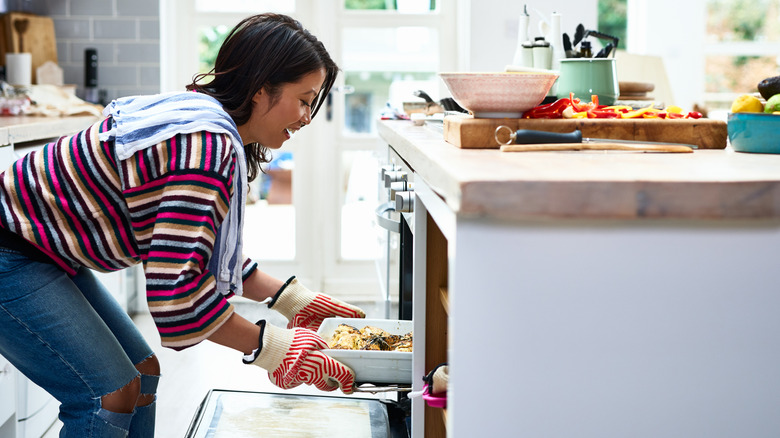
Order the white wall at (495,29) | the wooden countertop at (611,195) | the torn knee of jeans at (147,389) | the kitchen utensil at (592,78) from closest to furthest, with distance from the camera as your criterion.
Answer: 1. the wooden countertop at (611,195)
2. the torn knee of jeans at (147,389)
3. the kitchen utensil at (592,78)
4. the white wall at (495,29)

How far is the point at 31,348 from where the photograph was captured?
1254 mm

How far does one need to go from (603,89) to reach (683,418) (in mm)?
1300

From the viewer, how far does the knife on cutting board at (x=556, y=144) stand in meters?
1.14

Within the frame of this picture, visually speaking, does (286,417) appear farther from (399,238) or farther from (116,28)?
(116,28)

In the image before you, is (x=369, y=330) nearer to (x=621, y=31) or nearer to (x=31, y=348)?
(x=31, y=348)

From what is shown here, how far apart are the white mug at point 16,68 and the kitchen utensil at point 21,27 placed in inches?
5.0

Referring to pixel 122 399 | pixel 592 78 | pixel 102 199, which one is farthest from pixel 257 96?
pixel 592 78

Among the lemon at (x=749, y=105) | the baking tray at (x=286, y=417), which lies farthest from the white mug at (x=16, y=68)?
the lemon at (x=749, y=105)

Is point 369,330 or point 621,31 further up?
point 621,31

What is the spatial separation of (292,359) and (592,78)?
1119 mm

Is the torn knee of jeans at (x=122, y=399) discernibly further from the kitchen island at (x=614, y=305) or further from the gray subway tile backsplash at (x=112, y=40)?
the gray subway tile backsplash at (x=112, y=40)

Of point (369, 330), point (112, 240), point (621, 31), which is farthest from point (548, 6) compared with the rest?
point (621, 31)

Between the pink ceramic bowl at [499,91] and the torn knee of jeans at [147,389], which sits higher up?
the pink ceramic bowl at [499,91]

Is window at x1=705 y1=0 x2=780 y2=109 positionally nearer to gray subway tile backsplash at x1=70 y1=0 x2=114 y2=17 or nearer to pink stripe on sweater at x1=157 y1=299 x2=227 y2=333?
gray subway tile backsplash at x1=70 y1=0 x2=114 y2=17
